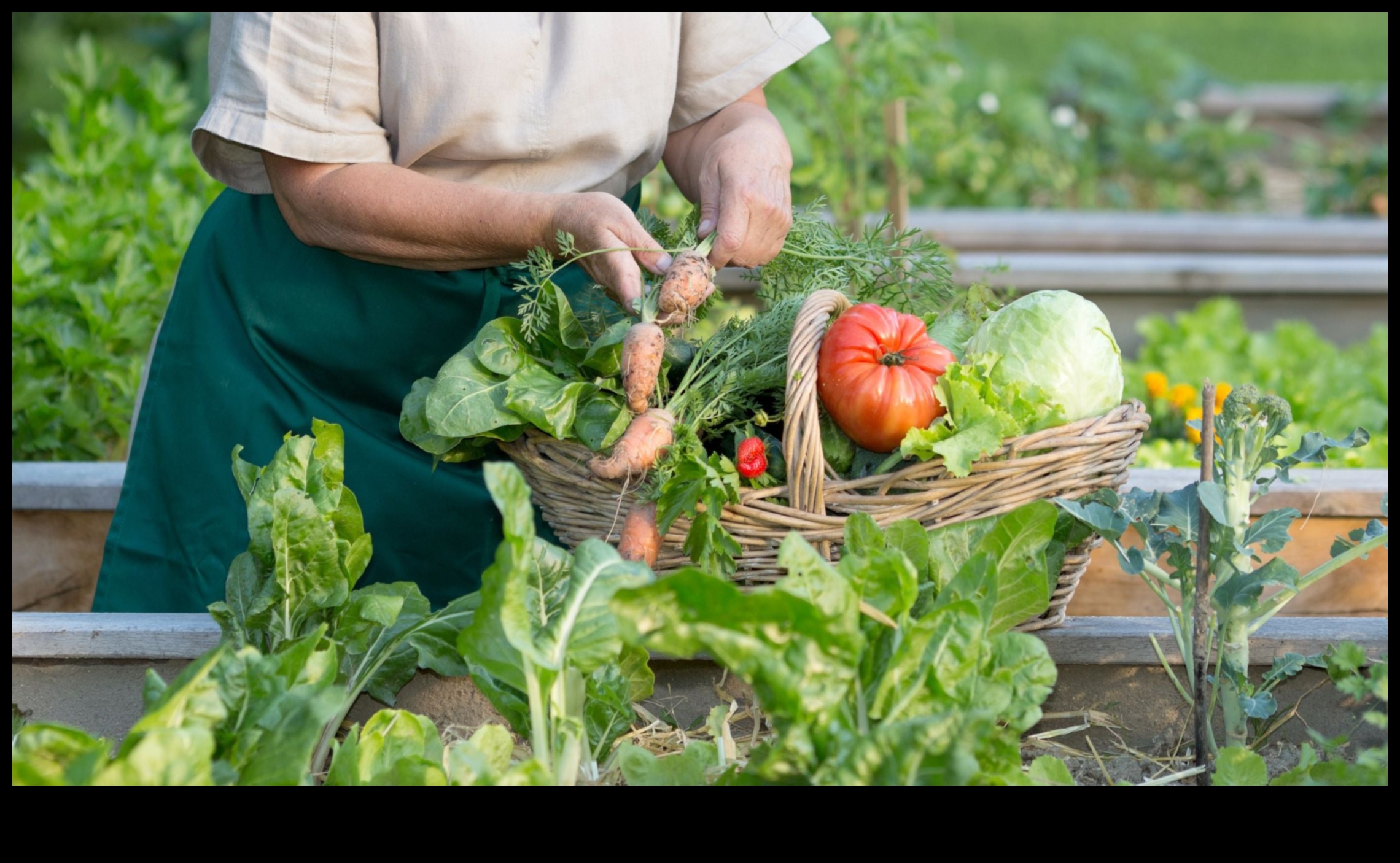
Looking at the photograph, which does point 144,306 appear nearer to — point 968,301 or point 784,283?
point 784,283

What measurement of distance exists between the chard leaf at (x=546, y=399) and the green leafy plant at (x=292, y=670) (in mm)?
231

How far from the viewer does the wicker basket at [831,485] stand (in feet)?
4.62

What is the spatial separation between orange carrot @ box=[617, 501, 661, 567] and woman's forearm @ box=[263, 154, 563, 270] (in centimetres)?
42

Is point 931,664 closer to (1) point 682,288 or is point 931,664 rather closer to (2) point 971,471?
(2) point 971,471

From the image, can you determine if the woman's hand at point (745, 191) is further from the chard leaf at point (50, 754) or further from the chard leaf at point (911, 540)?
the chard leaf at point (50, 754)

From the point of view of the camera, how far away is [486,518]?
1.91 meters

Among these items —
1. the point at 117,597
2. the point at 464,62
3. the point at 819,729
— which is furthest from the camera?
the point at 117,597

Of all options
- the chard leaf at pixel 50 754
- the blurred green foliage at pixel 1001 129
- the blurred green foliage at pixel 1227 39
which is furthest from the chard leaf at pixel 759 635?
the blurred green foliage at pixel 1227 39

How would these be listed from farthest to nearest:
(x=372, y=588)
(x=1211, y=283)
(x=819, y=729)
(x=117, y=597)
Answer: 1. (x=1211, y=283)
2. (x=117, y=597)
3. (x=372, y=588)
4. (x=819, y=729)

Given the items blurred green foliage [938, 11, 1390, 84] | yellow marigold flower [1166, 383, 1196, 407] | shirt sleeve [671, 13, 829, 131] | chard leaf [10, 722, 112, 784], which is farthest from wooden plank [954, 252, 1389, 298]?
blurred green foliage [938, 11, 1390, 84]

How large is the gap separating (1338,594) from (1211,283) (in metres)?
1.89

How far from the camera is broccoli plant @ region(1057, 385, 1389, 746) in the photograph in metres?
1.43

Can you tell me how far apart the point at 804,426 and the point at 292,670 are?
24.4 inches
